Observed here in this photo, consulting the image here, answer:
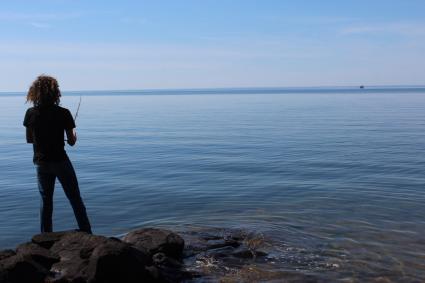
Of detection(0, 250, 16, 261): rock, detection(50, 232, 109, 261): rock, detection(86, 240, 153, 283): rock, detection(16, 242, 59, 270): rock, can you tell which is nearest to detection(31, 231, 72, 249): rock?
detection(50, 232, 109, 261): rock

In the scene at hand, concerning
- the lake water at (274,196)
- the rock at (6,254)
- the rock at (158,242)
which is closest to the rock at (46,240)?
the rock at (6,254)

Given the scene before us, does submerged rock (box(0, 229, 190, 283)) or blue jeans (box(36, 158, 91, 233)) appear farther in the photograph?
blue jeans (box(36, 158, 91, 233))

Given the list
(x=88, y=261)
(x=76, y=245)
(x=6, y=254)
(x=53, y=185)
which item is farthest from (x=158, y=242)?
(x=6, y=254)

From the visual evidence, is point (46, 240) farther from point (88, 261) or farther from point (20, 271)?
point (20, 271)

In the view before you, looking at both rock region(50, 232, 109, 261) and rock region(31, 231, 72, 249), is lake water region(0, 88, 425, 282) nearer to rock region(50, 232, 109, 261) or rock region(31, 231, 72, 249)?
rock region(31, 231, 72, 249)

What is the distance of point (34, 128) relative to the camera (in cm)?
915

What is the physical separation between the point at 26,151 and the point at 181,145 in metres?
8.68

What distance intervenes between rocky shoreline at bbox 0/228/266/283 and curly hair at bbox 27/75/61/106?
2.34m

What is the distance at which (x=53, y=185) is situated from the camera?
9477 mm

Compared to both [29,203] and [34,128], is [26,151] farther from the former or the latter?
[34,128]

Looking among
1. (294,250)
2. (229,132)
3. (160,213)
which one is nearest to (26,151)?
(229,132)

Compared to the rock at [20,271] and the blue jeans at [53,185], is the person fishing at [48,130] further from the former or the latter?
the rock at [20,271]

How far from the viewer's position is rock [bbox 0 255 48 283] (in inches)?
292

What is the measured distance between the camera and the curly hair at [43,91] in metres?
9.05
